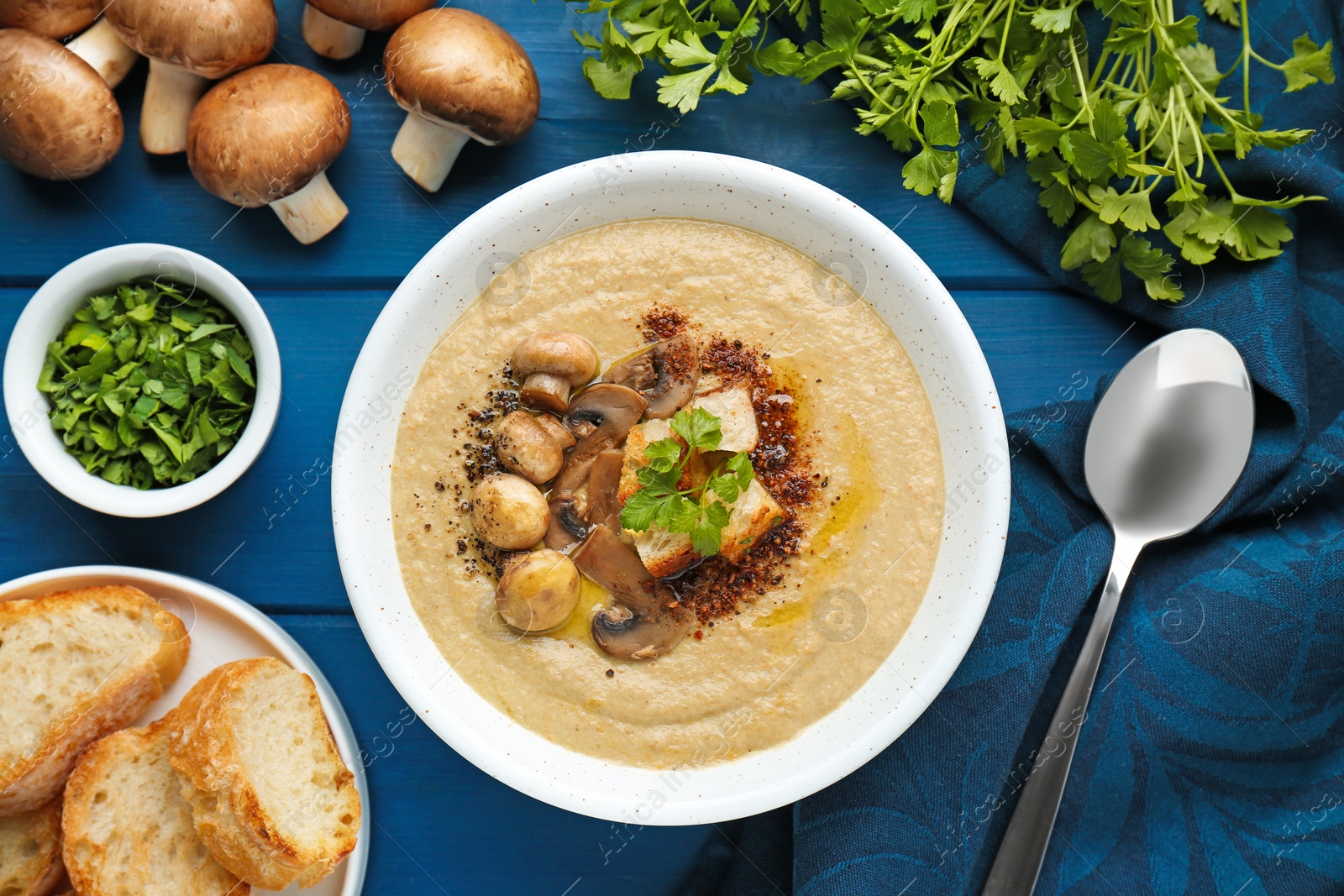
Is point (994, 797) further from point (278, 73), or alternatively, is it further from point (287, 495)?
point (278, 73)

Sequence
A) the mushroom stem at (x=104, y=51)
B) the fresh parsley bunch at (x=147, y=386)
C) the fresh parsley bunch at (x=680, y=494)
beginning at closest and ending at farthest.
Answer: the fresh parsley bunch at (x=680, y=494)
the fresh parsley bunch at (x=147, y=386)
the mushroom stem at (x=104, y=51)

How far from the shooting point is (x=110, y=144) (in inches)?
93.7

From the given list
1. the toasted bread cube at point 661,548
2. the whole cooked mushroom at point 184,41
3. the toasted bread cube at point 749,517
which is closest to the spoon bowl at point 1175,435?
the toasted bread cube at point 749,517

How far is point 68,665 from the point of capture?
230 centimetres

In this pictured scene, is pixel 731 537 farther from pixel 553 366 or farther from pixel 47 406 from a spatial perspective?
pixel 47 406

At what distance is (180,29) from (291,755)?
1907mm

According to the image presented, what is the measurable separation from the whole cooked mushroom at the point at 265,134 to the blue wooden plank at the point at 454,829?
1.14 meters

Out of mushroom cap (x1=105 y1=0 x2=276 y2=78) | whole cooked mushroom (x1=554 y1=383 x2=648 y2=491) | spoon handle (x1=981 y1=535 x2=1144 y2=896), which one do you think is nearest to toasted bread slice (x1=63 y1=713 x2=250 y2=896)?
whole cooked mushroom (x1=554 y1=383 x2=648 y2=491)

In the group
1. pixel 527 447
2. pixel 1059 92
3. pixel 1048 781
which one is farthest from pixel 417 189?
pixel 1048 781

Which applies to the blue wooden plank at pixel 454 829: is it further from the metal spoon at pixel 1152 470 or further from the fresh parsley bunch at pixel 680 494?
the fresh parsley bunch at pixel 680 494

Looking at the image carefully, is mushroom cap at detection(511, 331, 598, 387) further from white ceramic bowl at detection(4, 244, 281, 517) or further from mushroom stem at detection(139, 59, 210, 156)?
mushroom stem at detection(139, 59, 210, 156)

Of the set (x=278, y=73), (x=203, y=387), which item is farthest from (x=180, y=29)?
(x=203, y=387)

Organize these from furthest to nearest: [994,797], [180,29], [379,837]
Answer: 1. [379,837]
2. [994,797]
3. [180,29]

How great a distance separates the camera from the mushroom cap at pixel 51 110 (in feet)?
7.35
